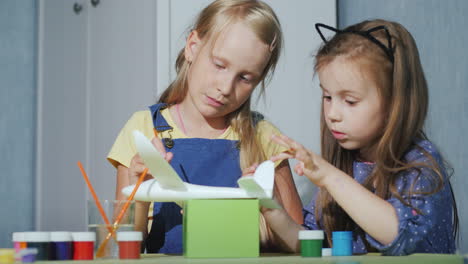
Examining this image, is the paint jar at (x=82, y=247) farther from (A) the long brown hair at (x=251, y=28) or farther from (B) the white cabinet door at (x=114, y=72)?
(B) the white cabinet door at (x=114, y=72)

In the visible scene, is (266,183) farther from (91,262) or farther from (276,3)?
(276,3)

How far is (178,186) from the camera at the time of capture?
92cm

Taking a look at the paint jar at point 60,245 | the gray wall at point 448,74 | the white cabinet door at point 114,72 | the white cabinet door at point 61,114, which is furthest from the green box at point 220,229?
the white cabinet door at point 61,114

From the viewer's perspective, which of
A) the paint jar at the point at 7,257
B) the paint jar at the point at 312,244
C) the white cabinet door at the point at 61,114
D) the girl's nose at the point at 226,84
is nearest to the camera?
the paint jar at the point at 7,257

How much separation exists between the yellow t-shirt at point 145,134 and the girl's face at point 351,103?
259 mm

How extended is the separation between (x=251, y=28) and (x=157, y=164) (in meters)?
0.49

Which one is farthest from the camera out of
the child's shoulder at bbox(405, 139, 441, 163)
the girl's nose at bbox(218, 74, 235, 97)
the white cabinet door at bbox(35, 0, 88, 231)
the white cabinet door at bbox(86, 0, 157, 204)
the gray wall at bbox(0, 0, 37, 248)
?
the gray wall at bbox(0, 0, 37, 248)

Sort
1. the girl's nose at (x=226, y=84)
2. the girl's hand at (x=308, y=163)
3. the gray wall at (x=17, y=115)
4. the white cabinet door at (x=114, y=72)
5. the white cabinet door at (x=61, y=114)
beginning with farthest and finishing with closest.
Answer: the gray wall at (x=17, y=115) < the white cabinet door at (x=61, y=114) < the white cabinet door at (x=114, y=72) < the girl's nose at (x=226, y=84) < the girl's hand at (x=308, y=163)

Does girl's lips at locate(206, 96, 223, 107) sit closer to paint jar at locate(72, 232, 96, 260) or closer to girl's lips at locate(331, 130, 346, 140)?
girl's lips at locate(331, 130, 346, 140)

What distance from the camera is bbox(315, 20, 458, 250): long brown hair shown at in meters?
1.16

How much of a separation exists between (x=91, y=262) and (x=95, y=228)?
0.57 ft

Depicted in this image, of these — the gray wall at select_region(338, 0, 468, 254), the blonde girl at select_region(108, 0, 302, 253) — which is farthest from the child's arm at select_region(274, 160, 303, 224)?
the gray wall at select_region(338, 0, 468, 254)

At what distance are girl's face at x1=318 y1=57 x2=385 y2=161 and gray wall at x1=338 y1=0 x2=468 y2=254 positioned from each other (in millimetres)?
491

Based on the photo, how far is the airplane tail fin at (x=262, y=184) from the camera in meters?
0.90
